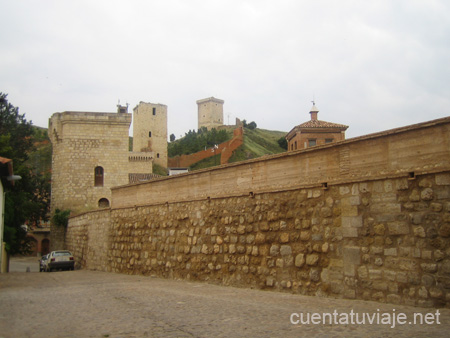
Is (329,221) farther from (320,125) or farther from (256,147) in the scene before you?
(256,147)

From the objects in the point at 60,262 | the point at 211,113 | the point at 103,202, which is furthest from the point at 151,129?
the point at 60,262

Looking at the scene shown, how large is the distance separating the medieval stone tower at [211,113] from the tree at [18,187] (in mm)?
67641

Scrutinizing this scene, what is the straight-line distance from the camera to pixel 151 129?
75.2m

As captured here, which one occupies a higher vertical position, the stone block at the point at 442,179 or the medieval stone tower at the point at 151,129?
the medieval stone tower at the point at 151,129

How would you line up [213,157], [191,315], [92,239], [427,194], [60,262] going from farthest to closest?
[213,157], [60,262], [92,239], [191,315], [427,194]

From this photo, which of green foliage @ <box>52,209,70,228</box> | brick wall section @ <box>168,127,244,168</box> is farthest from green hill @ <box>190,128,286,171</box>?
green foliage @ <box>52,209,70,228</box>

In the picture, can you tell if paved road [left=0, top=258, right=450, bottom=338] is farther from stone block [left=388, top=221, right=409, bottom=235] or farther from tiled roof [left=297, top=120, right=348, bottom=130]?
tiled roof [left=297, top=120, right=348, bottom=130]

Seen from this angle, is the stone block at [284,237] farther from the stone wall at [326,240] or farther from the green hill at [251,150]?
the green hill at [251,150]

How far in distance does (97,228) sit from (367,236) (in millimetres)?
14905

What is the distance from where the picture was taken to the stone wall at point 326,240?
666 centimetres

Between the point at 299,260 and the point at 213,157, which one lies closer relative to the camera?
the point at 299,260

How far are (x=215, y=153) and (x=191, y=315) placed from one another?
181 ft

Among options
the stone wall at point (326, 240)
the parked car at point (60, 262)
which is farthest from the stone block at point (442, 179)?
the parked car at point (60, 262)

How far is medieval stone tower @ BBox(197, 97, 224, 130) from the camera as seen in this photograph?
352ft
